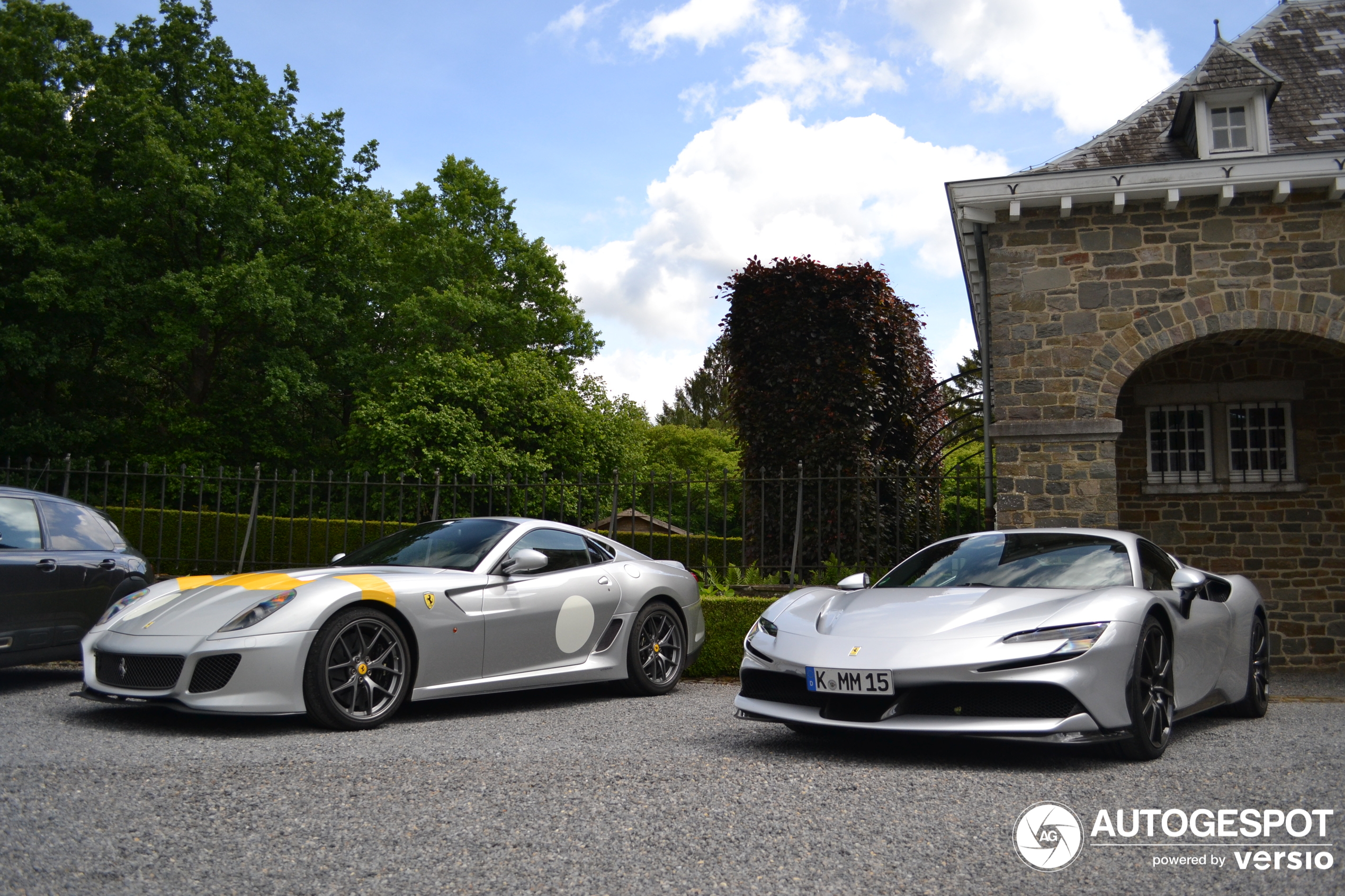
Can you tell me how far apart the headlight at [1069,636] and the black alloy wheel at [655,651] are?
11.1ft

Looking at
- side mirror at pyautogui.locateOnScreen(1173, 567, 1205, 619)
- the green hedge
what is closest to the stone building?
the green hedge

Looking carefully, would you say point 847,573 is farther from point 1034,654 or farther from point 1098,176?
point 1034,654

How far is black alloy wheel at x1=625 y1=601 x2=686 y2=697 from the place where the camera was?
24.6ft

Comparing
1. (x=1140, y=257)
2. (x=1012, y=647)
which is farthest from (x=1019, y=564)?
(x=1140, y=257)

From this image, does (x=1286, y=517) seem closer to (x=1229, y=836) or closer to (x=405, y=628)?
(x=1229, y=836)

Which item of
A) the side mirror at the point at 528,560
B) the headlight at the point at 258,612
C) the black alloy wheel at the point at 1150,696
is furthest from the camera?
the side mirror at the point at 528,560

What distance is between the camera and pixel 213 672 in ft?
17.6

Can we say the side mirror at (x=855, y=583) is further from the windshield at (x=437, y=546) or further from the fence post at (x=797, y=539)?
the fence post at (x=797, y=539)

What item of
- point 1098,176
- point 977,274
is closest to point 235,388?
point 977,274

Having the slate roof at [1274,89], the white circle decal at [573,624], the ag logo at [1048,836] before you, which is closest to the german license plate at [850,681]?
the ag logo at [1048,836]

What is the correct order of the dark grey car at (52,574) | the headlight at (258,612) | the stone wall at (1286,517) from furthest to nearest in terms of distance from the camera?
the stone wall at (1286,517) < the dark grey car at (52,574) < the headlight at (258,612)

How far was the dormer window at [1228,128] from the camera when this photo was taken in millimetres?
10844

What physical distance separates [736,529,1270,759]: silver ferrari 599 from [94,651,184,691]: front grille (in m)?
3.06

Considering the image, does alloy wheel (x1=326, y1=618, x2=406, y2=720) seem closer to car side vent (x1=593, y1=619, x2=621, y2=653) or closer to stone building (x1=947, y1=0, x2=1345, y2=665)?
car side vent (x1=593, y1=619, x2=621, y2=653)
